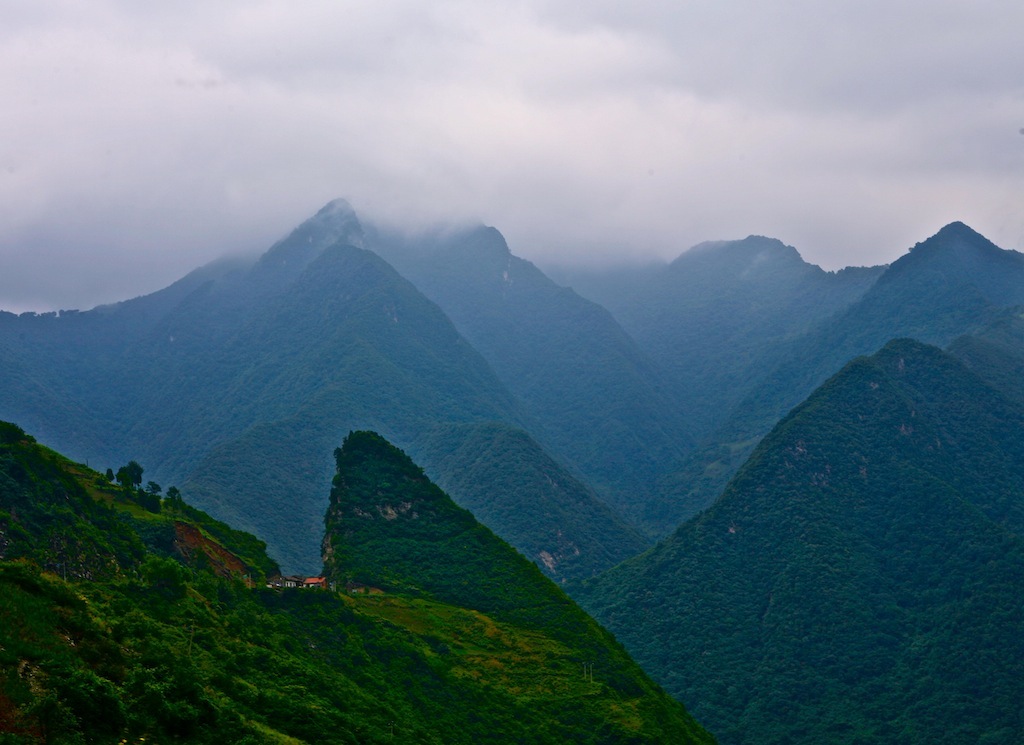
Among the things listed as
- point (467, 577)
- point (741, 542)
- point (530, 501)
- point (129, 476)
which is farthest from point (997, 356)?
point (129, 476)

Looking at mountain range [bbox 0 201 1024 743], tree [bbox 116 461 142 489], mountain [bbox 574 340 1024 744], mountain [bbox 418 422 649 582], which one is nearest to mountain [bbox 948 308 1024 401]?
mountain range [bbox 0 201 1024 743]

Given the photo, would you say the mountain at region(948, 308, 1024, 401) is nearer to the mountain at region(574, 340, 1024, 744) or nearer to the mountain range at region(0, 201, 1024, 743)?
the mountain range at region(0, 201, 1024, 743)

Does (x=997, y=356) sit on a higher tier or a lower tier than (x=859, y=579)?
higher

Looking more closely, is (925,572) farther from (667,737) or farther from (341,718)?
(341,718)

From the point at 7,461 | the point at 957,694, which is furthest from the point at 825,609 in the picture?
the point at 7,461

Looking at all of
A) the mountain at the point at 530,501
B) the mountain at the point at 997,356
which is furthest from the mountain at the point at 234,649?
the mountain at the point at 997,356

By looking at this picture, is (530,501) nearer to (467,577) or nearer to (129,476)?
(467,577)

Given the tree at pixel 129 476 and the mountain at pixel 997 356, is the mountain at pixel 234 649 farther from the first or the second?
the mountain at pixel 997 356
